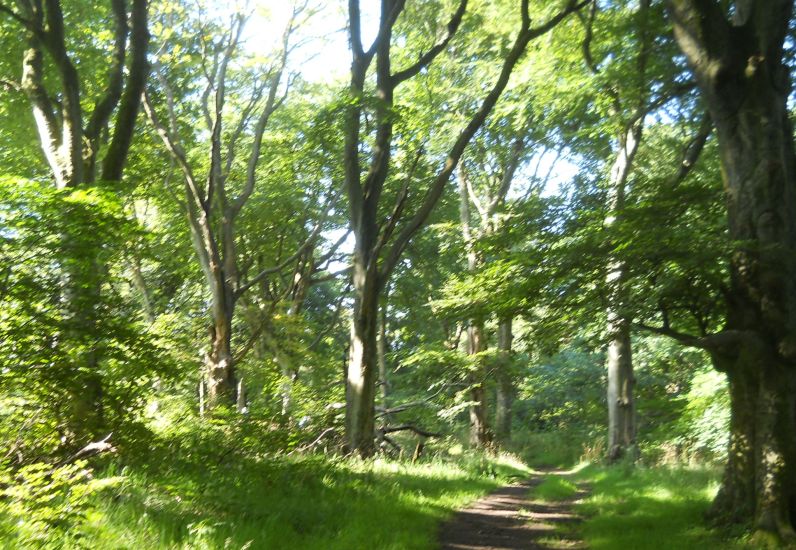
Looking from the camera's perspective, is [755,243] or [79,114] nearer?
[755,243]

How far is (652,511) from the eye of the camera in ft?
31.2

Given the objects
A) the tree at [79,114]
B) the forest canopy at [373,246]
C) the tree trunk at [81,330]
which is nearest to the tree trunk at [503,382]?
the forest canopy at [373,246]

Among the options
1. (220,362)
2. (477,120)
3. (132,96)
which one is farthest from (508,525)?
(220,362)

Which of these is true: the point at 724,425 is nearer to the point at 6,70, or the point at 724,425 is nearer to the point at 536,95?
the point at 536,95

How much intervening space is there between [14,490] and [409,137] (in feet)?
36.8

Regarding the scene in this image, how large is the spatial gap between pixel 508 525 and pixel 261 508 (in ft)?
12.8

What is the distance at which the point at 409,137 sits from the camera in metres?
14.6

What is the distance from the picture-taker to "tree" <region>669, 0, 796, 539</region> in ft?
23.3

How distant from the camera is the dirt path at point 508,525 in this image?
322 inches

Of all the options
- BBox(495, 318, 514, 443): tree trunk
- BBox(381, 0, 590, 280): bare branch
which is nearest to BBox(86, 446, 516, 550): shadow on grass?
BBox(381, 0, 590, 280): bare branch

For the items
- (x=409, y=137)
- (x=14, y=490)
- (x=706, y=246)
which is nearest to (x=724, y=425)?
(x=409, y=137)

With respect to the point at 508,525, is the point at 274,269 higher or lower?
higher

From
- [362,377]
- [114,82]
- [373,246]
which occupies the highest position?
[114,82]

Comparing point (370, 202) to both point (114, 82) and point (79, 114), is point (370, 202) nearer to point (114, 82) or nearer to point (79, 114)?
point (114, 82)
